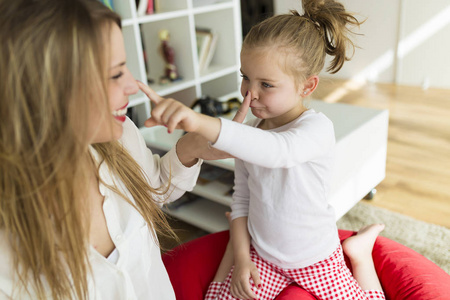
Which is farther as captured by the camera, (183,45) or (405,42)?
(405,42)

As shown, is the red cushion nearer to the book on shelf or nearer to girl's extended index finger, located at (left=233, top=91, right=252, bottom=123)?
girl's extended index finger, located at (left=233, top=91, right=252, bottom=123)

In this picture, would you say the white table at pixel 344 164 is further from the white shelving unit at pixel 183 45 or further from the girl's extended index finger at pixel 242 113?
the girl's extended index finger at pixel 242 113

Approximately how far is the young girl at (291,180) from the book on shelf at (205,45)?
1.44 m

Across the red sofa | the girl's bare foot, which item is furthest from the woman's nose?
the girl's bare foot

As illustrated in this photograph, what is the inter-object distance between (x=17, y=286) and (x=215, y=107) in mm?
1523

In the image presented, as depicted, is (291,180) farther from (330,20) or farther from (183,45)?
(183,45)

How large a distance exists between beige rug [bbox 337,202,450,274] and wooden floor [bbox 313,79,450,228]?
0.07 meters

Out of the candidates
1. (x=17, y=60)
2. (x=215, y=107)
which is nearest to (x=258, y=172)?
(x=17, y=60)

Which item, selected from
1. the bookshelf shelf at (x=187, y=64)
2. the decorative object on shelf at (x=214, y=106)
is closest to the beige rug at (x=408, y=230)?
the bookshelf shelf at (x=187, y=64)

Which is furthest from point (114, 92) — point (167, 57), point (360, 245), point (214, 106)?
point (167, 57)

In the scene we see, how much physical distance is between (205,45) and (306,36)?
156 centimetres

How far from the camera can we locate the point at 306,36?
106 centimetres

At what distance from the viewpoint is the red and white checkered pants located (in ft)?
3.82

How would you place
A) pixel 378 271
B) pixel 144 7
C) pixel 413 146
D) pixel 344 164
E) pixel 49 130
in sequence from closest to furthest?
pixel 49 130, pixel 378 271, pixel 344 164, pixel 144 7, pixel 413 146
